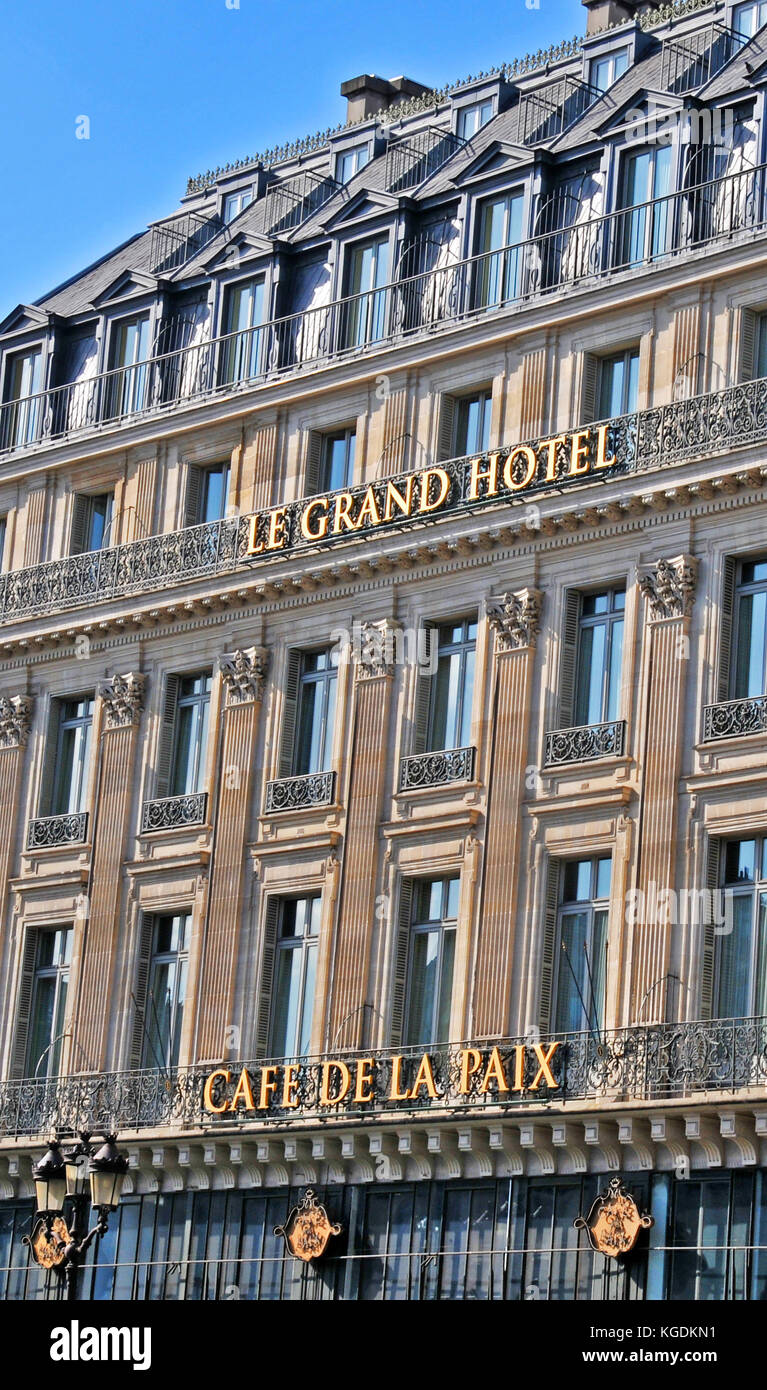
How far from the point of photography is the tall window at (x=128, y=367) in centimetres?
5509

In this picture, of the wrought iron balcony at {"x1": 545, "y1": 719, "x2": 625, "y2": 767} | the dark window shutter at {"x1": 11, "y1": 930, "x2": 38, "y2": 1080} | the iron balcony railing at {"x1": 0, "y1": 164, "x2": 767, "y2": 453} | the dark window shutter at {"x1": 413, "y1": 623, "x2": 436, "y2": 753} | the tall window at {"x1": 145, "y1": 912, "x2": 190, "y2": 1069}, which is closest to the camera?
the wrought iron balcony at {"x1": 545, "y1": 719, "x2": 625, "y2": 767}

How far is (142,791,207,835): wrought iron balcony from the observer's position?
51.3m

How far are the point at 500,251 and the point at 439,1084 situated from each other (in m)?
12.6

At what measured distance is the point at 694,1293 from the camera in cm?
4200

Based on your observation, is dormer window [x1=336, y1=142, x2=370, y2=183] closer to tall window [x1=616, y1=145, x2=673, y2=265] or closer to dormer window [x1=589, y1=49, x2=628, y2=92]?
dormer window [x1=589, y1=49, x2=628, y2=92]

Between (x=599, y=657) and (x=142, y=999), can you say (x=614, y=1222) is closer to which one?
(x=599, y=657)

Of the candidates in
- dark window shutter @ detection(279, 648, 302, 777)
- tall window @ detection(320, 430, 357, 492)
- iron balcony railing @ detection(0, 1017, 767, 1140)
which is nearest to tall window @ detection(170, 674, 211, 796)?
dark window shutter @ detection(279, 648, 302, 777)

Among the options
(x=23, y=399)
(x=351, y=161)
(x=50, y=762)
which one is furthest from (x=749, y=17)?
(x=50, y=762)

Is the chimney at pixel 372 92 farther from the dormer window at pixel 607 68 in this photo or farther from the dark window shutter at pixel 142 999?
the dark window shutter at pixel 142 999

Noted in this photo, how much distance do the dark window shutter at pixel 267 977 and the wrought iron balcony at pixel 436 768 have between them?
304cm

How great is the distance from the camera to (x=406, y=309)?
50.7 metres

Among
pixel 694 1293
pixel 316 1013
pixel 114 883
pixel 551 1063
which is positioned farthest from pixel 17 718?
pixel 694 1293

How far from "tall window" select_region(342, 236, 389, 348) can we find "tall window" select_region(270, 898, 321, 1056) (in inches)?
353
